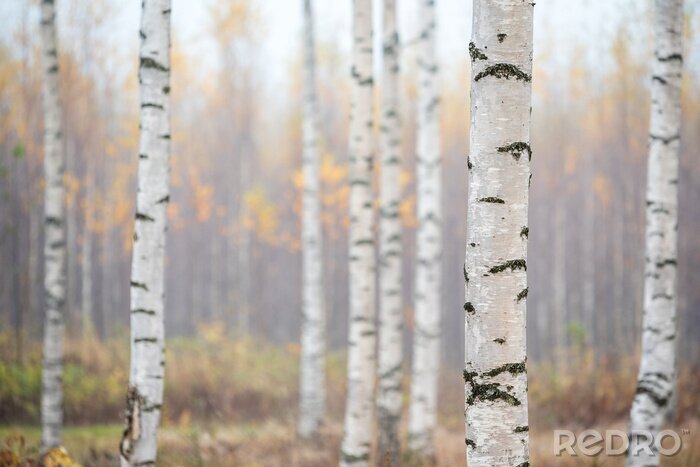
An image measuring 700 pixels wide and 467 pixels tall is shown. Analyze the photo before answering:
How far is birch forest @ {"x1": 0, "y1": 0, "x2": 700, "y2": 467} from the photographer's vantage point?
4.55 meters

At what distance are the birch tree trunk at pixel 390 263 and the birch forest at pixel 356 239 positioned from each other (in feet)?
0.12

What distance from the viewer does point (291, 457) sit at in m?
7.52

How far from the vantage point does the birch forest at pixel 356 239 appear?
455 centimetres

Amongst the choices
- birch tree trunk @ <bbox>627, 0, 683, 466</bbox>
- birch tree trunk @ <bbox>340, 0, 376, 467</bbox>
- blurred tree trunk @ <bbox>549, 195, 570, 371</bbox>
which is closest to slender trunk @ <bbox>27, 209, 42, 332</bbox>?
birch tree trunk @ <bbox>340, 0, 376, 467</bbox>

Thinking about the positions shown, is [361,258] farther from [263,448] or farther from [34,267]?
[34,267]

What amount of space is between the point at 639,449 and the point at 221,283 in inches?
830

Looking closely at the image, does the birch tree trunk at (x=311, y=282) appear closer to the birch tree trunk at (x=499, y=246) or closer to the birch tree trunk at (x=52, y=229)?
the birch tree trunk at (x=52, y=229)

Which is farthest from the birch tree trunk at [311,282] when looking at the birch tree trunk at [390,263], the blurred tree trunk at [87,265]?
the blurred tree trunk at [87,265]

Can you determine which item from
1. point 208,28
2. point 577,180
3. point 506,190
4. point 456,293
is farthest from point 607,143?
point 506,190

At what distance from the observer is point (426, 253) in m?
8.28

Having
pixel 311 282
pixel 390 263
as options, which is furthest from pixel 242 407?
pixel 390 263

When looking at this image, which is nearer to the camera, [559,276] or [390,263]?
[390,263]

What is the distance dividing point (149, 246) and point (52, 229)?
10.4ft

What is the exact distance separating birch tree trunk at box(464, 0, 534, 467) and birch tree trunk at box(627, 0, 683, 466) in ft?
9.25
